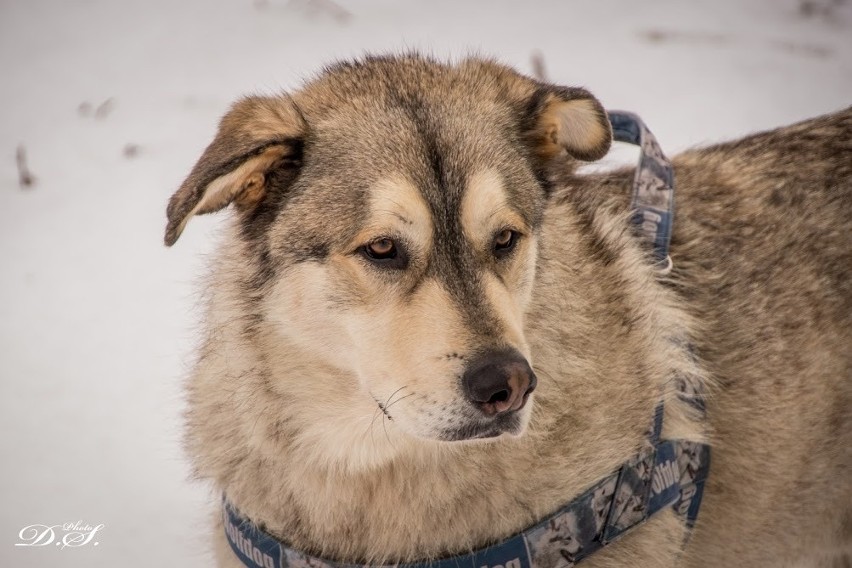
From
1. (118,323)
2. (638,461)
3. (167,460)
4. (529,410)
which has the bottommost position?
(167,460)

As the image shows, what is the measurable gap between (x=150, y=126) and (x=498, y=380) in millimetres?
4855

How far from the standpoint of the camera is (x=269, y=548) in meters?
2.66

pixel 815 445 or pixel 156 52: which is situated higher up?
pixel 156 52

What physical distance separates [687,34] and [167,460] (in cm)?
517

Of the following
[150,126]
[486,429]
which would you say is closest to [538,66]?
[150,126]

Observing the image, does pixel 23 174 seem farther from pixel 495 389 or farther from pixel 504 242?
pixel 495 389

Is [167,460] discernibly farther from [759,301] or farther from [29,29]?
[29,29]

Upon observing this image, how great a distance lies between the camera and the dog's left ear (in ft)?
8.93

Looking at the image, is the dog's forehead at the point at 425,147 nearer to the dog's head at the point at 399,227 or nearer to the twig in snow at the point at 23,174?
the dog's head at the point at 399,227

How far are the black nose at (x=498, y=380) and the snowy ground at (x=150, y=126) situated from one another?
1.88 metres

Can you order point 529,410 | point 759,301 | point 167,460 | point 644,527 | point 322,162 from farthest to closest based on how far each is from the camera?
point 167,460
point 759,301
point 644,527
point 322,162
point 529,410

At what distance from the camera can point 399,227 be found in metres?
2.43

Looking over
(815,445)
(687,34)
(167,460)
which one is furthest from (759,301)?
(687,34)

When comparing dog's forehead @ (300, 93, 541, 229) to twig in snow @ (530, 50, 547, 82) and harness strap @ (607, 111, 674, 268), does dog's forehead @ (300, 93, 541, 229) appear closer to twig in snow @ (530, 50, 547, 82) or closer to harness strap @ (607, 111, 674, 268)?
harness strap @ (607, 111, 674, 268)
